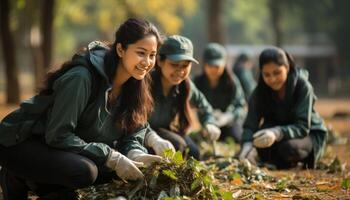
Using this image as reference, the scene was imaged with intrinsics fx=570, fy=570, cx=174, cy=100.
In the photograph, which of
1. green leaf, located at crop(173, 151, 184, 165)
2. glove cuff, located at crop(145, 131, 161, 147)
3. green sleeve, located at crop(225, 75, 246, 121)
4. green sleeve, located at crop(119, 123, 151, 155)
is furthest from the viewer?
green sleeve, located at crop(225, 75, 246, 121)

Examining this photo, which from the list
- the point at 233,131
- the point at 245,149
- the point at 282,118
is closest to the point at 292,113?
the point at 282,118

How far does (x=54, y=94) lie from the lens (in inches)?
143

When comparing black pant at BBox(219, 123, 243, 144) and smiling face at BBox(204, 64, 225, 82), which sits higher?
smiling face at BBox(204, 64, 225, 82)

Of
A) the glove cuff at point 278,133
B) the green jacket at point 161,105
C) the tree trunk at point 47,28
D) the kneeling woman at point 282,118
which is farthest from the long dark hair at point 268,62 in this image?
the tree trunk at point 47,28

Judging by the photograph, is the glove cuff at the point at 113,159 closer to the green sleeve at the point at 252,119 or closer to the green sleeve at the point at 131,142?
the green sleeve at the point at 131,142

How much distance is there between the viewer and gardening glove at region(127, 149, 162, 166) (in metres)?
3.80

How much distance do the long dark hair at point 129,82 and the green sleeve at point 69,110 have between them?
0.16 meters

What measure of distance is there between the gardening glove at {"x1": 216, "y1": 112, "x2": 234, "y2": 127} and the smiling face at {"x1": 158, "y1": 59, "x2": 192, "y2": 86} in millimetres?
2039

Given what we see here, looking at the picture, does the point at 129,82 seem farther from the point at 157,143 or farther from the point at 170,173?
the point at 157,143

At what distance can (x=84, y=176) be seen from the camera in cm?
357

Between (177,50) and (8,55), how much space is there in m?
11.5

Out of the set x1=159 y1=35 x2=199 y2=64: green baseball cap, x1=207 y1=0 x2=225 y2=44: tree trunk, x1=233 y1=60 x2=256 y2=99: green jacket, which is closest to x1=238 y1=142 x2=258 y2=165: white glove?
x1=159 y1=35 x2=199 y2=64: green baseball cap

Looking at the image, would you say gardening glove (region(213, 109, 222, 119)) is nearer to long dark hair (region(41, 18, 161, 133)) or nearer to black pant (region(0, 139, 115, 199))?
long dark hair (region(41, 18, 161, 133))

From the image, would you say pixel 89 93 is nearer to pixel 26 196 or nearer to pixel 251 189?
pixel 26 196
